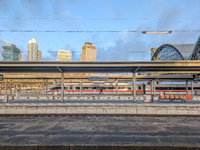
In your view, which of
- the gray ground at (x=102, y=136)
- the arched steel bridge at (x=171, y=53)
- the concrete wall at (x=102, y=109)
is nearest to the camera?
the gray ground at (x=102, y=136)

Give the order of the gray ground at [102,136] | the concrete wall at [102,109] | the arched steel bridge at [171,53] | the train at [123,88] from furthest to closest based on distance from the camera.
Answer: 1. the arched steel bridge at [171,53]
2. the train at [123,88]
3. the concrete wall at [102,109]
4. the gray ground at [102,136]

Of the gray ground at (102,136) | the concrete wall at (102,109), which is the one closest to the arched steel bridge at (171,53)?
the concrete wall at (102,109)

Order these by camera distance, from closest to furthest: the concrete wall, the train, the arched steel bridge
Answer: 1. the concrete wall
2. the train
3. the arched steel bridge

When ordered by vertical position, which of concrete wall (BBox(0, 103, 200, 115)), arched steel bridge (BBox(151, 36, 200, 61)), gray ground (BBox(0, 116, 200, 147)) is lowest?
gray ground (BBox(0, 116, 200, 147))

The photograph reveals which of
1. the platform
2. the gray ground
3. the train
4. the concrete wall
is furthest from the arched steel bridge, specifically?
the gray ground

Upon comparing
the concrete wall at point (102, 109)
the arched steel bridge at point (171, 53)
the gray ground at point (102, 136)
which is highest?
the arched steel bridge at point (171, 53)

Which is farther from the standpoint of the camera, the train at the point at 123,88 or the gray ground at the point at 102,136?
the train at the point at 123,88

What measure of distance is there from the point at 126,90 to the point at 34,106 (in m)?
33.7

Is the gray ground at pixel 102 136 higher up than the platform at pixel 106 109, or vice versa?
the platform at pixel 106 109

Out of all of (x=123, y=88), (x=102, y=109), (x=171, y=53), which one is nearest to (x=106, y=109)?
(x=102, y=109)

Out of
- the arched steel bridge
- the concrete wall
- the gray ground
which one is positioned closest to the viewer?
the gray ground

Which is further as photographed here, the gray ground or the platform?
the platform

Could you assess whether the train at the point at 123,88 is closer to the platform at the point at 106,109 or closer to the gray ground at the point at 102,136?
the platform at the point at 106,109

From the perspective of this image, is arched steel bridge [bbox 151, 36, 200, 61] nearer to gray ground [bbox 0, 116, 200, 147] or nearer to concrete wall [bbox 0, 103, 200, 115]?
concrete wall [bbox 0, 103, 200, 115]
